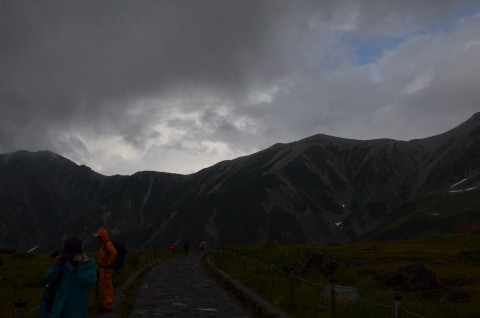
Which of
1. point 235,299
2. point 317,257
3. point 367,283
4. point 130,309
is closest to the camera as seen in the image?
point 130,309

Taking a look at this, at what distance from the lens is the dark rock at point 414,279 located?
3168cm

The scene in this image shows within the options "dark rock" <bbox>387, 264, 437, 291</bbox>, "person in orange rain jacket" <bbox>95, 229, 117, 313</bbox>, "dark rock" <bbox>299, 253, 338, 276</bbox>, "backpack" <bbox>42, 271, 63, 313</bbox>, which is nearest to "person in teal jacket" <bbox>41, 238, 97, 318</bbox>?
"backpack" <bbox>42, 271, 63, 313</bbox>

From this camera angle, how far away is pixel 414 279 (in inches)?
1267

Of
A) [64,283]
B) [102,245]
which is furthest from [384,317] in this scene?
[64,283]

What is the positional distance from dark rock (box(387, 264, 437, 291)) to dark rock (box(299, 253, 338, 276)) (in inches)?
173

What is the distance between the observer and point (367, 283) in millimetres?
22516

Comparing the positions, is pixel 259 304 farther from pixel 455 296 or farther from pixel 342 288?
pixel 455 296

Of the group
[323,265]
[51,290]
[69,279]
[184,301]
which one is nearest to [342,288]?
[184,301]

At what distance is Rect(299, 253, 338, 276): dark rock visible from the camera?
108ft

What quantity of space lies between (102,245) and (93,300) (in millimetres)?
2971

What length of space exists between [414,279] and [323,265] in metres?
5.98

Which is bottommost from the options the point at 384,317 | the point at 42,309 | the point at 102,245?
the point at 384,317

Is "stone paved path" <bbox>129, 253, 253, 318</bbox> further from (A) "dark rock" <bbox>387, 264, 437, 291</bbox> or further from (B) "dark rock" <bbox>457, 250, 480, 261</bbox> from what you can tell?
(B) "dark rock" <bbox>457, 250, 480, 261</bbox>

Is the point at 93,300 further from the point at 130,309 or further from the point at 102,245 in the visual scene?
the point at 102,245
